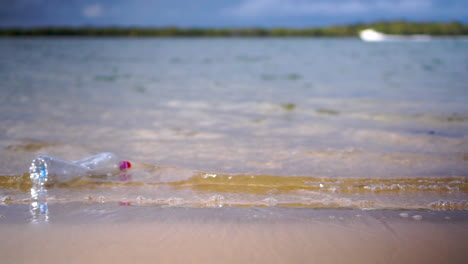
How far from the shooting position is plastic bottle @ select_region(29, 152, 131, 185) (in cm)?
349

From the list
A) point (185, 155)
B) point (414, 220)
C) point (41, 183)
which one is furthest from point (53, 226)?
point (414, 220)

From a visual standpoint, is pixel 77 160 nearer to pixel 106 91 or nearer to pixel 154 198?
pixel 154 198

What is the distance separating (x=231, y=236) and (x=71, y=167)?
82.5 inches

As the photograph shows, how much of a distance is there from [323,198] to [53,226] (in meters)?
1.93

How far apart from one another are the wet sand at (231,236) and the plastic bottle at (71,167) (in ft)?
2.25

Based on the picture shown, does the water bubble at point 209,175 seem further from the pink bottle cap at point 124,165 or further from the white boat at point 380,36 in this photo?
the white boat at point 380,36

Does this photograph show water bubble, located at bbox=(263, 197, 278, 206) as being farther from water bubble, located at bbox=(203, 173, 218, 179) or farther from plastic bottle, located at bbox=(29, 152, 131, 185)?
plastic bottle, located at bbox=(29, 152, 131, 185)

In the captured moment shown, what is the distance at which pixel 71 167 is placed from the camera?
374cm

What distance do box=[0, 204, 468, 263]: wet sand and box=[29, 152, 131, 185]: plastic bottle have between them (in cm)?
69

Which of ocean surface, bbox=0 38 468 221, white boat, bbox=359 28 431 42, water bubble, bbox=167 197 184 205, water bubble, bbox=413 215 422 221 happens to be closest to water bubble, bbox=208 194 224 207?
ocean surface, bbox=0 38 468 221

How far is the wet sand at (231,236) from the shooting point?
213cm

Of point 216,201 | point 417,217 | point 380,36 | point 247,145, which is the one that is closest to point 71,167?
point 216,201

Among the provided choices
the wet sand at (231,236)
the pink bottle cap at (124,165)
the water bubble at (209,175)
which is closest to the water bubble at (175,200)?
the wet sand at (231,236)

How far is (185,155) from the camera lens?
4195 mm
